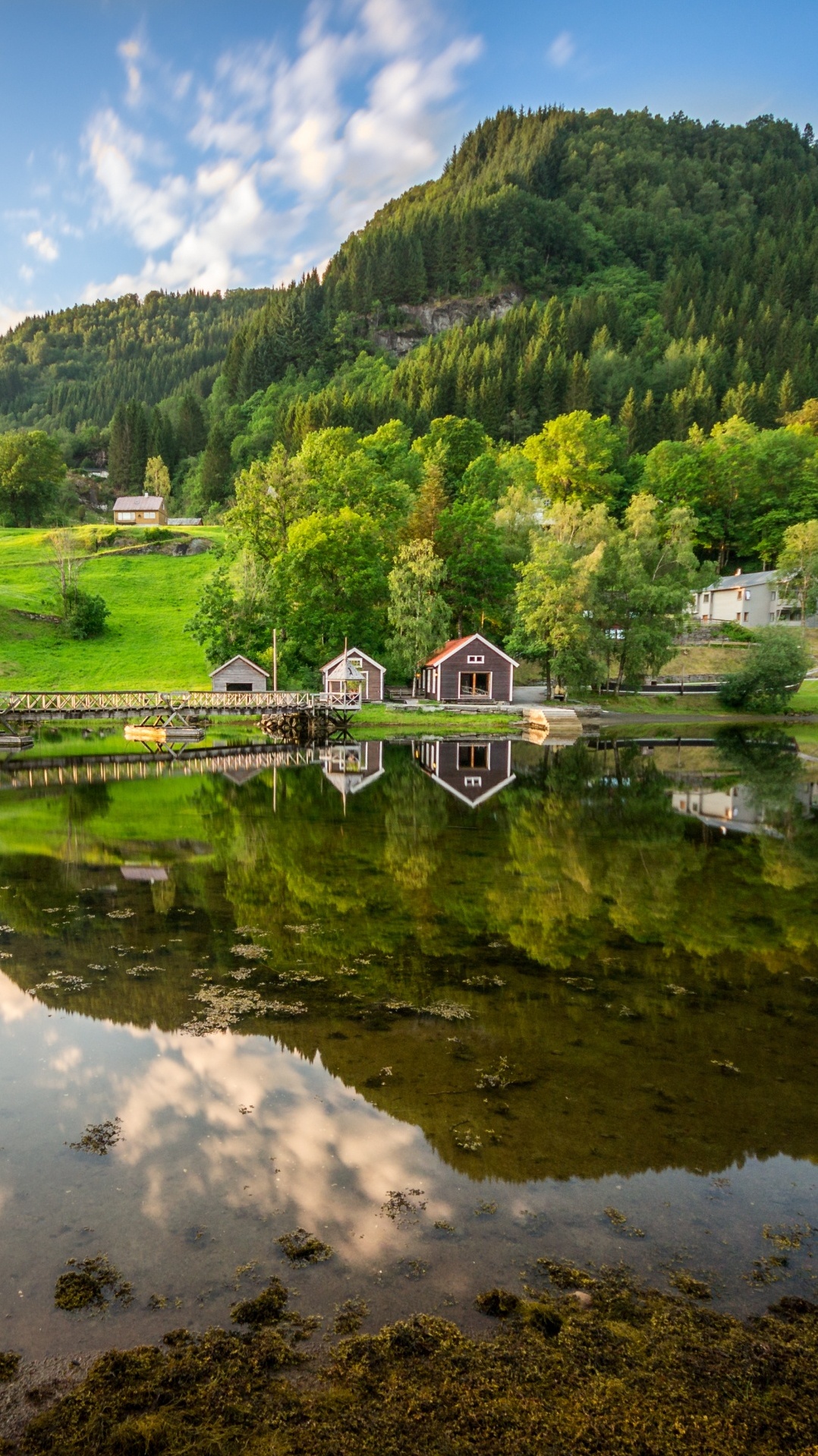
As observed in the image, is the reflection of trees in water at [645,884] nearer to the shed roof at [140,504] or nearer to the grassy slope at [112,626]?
the grassy slope at [112,626]

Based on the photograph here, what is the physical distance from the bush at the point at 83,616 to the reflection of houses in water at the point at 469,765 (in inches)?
1488

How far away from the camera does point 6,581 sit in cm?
7606

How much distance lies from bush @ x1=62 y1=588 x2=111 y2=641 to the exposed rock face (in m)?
119

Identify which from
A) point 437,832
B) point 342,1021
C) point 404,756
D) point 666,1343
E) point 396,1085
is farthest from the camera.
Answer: point 404,756

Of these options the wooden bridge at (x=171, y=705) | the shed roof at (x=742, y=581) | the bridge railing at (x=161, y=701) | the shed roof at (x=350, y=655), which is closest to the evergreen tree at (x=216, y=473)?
the shed roof at (x=350, y=655)

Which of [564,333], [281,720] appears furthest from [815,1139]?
[564,333]

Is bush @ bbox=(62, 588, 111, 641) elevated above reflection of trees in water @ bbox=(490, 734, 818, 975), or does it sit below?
above

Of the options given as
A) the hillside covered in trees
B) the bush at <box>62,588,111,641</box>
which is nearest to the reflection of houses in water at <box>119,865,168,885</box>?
the bush at <box>62,588,111,641</box>

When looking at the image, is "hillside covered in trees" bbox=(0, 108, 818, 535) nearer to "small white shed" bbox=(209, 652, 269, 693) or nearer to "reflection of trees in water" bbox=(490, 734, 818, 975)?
Result: "small white shed" bbox=(209, 652, 269, 693)

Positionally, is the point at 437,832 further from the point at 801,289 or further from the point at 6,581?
the point at 801,289

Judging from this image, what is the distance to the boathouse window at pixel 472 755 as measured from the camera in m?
Result: 37.5

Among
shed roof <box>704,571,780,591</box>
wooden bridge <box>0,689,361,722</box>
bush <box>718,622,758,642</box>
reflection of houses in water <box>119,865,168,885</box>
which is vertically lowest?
reflection of houses in water <box>119,865,168,885</box>

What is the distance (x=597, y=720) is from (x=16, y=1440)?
53638mm

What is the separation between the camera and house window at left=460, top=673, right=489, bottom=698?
61156 mm
